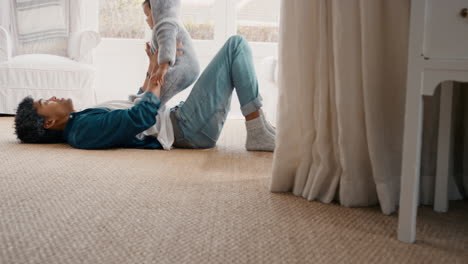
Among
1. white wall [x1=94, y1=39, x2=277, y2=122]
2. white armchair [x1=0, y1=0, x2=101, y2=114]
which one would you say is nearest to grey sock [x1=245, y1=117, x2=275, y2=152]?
white armchair [x1=0, y1=0, x2=101, y2=114]

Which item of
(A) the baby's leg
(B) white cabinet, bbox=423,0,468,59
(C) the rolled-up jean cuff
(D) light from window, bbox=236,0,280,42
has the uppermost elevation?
(D) light from window, bbox=236,0,280,42

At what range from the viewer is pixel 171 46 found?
230 cm

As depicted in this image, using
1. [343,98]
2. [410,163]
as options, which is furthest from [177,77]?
[410,163]

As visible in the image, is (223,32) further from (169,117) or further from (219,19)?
(169,117)

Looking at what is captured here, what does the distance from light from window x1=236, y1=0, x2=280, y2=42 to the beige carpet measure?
2819 mm

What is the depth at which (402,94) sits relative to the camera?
53.6 inches

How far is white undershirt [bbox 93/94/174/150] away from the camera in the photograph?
94.4 inches

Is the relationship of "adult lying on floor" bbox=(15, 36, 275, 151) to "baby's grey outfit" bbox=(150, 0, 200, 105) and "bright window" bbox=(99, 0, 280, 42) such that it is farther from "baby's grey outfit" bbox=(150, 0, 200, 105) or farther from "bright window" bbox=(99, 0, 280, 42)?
"bright window" bbox=(99, 0, 280, 42)

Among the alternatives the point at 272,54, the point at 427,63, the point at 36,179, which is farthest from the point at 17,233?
the point at 272,54

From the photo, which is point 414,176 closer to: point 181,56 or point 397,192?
point 397,192

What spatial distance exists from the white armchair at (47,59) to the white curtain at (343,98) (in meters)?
2.76

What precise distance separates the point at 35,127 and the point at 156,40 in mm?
678

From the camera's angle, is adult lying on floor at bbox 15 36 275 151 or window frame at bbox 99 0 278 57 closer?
adult lying on floor at bbox 15 36 275 151

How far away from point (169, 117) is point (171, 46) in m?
0.33
